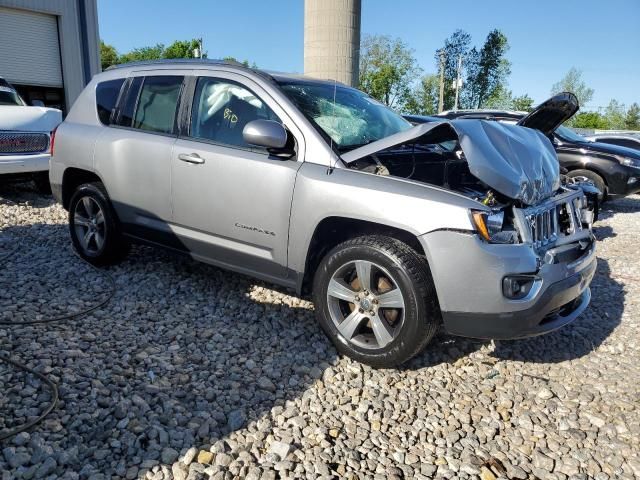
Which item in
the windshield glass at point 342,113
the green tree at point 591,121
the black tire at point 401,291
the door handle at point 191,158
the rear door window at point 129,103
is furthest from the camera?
the green tree at point 591,121

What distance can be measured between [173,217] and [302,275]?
1.26 m

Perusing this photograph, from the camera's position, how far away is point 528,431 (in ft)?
9.00

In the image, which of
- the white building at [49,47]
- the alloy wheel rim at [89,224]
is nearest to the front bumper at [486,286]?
the alloy wheel rim at [89,224]

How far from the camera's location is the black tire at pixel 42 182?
780 centimetres

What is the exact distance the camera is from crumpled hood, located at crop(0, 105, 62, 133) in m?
7.34

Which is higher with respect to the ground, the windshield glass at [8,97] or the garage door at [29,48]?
the garage door at [29,48]

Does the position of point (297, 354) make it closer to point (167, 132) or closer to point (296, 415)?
point (296, 415)

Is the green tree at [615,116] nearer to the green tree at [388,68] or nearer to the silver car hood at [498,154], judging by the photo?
the green tree at [388,68]

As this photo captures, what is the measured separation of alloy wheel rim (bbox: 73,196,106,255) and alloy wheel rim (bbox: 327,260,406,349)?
2.51 m

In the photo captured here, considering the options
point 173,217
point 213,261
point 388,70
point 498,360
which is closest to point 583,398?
point 498,360

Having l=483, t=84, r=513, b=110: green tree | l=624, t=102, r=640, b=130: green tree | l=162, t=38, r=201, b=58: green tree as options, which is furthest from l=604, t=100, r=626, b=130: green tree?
l=162, t=38, r=201, b=58: green tree

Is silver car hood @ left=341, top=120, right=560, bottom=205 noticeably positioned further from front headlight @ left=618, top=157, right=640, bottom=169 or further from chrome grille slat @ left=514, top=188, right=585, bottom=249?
front headlight @ left=618, top=157, right=640, bottom=169

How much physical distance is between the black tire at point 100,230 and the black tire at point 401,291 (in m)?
2.30

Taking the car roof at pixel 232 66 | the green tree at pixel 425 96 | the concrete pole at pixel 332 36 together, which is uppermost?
the concrete pole at pixel 332 36
